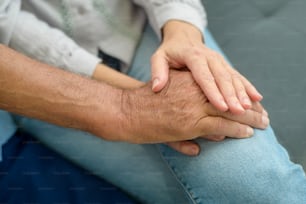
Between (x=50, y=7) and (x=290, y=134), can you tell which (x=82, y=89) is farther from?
(x=290, y=134)

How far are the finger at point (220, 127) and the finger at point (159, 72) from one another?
86 millimetres

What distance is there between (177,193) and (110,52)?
0.97 feet

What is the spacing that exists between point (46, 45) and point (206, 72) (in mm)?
296

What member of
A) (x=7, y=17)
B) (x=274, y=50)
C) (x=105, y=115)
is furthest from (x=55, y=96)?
(x=274, y=50)

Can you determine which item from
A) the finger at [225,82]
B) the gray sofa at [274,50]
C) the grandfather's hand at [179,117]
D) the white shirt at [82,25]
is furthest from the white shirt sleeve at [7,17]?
the gray sofa at [274,50]

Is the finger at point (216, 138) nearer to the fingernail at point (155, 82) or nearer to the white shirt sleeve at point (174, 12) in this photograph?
the fingernail at point (155, 82)

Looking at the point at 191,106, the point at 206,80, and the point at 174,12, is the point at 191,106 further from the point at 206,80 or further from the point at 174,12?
the point at 174,12

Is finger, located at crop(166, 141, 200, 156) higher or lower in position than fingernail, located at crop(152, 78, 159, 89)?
lower

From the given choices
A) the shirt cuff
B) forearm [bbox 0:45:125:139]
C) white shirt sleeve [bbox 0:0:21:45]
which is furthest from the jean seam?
white shirt sleeve [bbox 0:0:21:45]

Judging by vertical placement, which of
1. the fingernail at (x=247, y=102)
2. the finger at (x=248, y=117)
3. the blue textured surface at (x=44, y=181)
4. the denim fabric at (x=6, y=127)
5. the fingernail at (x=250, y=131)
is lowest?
the blue textured surface at (x=44, y=181)

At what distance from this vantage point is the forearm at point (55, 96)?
0.68m

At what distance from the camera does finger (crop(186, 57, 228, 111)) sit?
26.3 inches

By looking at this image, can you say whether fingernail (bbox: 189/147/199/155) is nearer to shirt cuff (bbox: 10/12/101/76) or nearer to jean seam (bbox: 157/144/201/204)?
jean seam (bbox: 157/144/201/204)

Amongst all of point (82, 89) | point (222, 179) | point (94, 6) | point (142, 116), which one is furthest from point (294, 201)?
point (94, 6)
